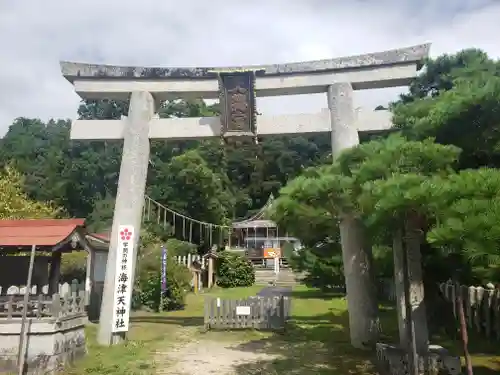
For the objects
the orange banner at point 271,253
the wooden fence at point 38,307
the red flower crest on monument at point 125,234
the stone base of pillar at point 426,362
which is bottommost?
the stone base of pillar at point 426,362

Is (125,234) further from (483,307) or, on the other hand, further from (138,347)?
(483,307)

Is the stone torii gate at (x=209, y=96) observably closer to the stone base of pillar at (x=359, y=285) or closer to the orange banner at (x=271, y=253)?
the stone base of pillar at (x=359, y=285)

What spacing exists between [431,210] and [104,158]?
149 ft

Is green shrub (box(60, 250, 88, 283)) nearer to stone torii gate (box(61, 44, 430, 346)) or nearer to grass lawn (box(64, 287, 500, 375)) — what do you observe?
grass lawn (box(64, 287, 500, 375))

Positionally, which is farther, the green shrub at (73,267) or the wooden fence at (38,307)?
the green shrub at (73,267)

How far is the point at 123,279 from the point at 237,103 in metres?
5.27

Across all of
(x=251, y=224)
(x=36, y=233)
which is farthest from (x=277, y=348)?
(x=251, y=224)

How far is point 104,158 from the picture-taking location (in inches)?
1854

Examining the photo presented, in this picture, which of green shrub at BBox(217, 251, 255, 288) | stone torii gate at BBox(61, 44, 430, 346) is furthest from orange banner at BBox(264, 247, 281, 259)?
stone torii gate at BBox(61, 44, 430, 346)

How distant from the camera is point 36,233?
969cm

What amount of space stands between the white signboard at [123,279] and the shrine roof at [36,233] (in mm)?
1107

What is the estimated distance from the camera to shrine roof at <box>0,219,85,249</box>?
9.31m

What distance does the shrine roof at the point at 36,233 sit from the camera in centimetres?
931

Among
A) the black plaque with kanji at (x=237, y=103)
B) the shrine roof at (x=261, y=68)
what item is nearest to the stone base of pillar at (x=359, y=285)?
the black plaque with kanji at (x=237, y=103)
